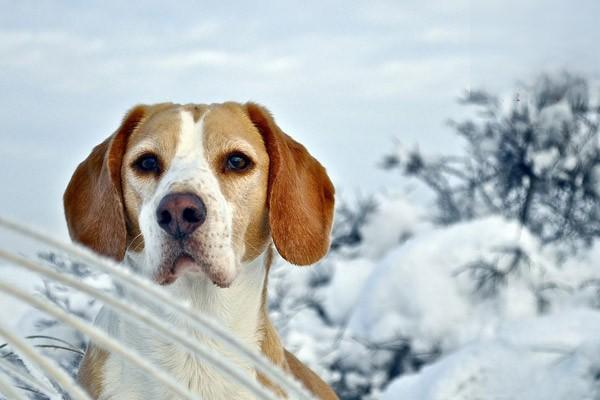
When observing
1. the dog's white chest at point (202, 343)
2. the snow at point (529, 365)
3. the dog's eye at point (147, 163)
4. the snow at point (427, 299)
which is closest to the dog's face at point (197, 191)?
the dog's eye at point (147, 163)

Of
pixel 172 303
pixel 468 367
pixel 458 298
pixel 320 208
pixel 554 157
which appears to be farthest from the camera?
pixel 554 157

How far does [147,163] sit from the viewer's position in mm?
2193

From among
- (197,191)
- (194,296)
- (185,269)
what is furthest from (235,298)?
(197,191)

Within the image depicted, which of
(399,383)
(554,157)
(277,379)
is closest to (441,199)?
(554,157)

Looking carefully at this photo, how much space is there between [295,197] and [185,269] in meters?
0.36

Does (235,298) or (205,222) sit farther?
(235,298)

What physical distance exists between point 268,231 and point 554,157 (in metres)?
3.76

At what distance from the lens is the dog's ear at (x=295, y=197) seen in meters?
2.21

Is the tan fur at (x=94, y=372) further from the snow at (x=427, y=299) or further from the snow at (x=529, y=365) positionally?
the snow at (x=427, y=299)

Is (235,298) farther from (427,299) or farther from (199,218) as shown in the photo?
(427,299)

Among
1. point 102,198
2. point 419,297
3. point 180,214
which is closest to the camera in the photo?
point 180,214

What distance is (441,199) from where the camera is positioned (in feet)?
19.1

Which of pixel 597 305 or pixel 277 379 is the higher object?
pixel 277 379

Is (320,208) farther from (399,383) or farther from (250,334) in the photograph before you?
(399,383)
